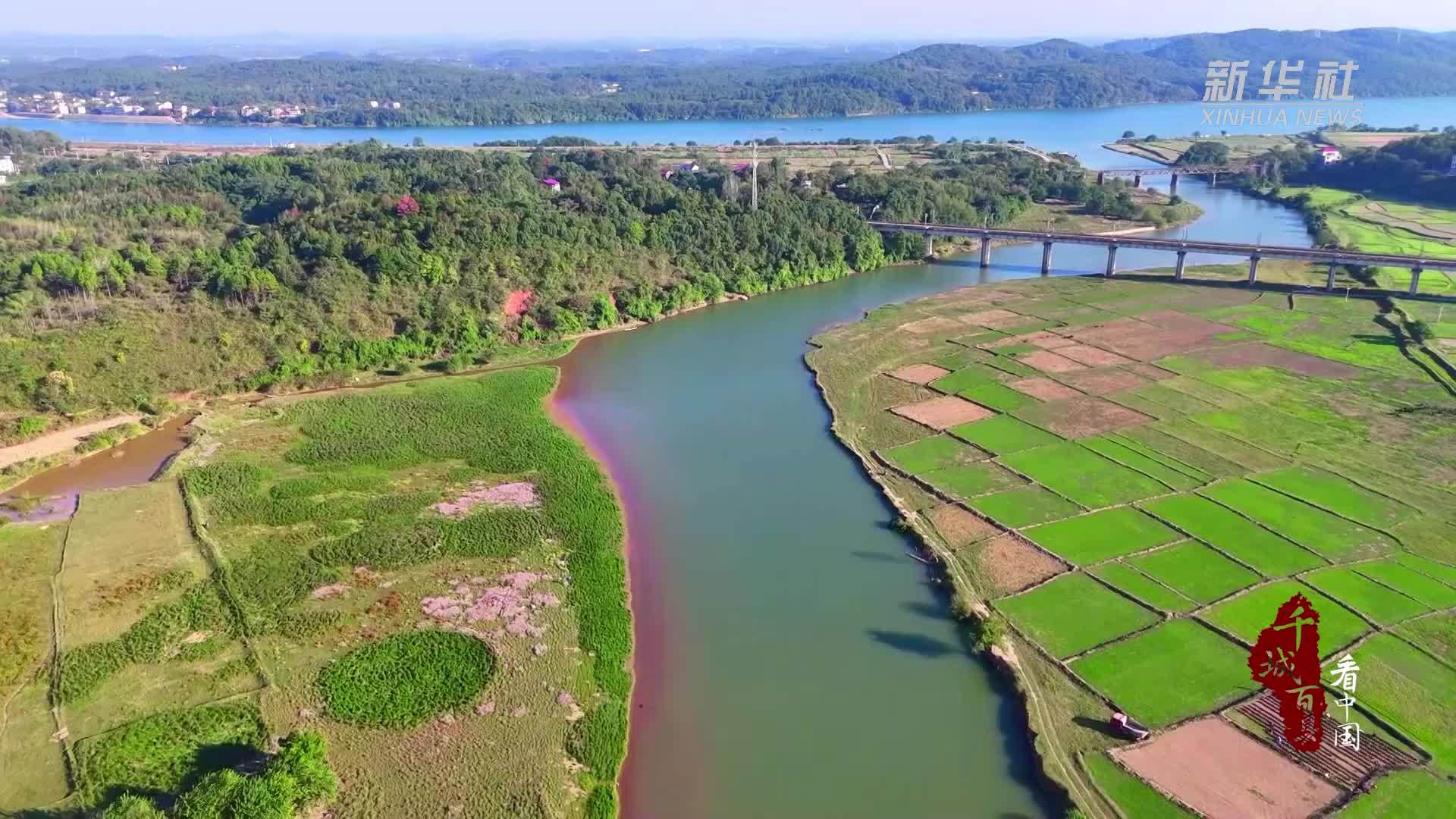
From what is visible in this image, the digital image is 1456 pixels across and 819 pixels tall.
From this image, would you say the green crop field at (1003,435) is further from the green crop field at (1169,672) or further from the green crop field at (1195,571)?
the green crop field at (1169,672)

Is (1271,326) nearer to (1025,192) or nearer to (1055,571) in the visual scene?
(1055,571)

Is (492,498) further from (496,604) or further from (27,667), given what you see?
(27,667)

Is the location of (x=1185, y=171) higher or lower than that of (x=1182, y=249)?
higher

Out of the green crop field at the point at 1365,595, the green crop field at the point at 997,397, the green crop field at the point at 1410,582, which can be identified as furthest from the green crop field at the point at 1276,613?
the green crop field at the point at 997,397

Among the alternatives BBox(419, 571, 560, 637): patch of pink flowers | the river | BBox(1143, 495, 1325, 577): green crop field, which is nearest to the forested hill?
the river

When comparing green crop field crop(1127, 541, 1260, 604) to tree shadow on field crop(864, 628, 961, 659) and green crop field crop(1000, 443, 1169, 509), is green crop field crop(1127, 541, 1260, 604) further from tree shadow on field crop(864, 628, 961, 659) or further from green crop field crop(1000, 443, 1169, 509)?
tree shadow on field crop(864, 628, 961, 659)

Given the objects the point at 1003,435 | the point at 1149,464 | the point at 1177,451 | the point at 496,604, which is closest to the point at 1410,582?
the point at 1149,464
